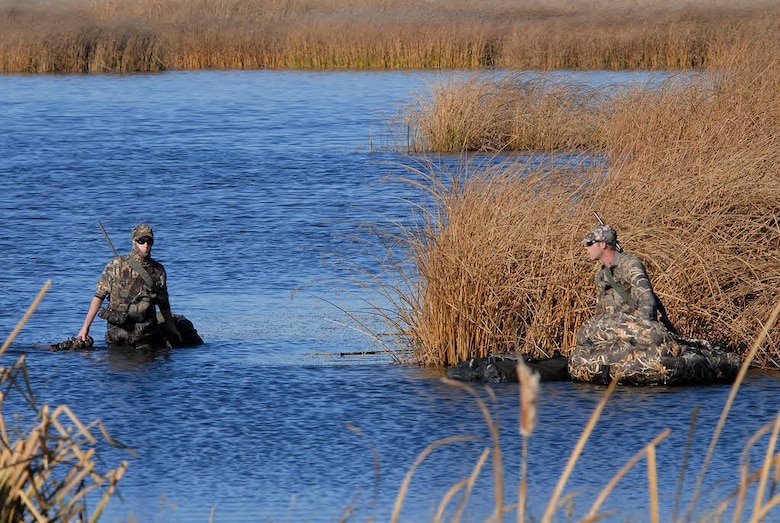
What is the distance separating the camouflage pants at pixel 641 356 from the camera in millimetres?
9992

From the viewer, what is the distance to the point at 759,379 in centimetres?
1047

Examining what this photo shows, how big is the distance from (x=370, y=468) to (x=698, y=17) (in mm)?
37593

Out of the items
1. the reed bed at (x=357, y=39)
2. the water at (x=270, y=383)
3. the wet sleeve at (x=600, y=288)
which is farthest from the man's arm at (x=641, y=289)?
the reed bed at (x=357, y=39)

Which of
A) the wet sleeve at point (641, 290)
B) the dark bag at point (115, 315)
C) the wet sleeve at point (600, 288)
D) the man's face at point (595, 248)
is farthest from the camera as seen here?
the dark bag at point (115, 315)

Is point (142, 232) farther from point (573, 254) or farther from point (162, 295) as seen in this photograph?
point (573, 254)

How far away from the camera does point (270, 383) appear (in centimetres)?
1055

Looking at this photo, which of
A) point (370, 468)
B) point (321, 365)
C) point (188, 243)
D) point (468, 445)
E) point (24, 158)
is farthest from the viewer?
point (24, 158)

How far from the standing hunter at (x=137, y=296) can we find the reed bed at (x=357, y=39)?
23.2 m

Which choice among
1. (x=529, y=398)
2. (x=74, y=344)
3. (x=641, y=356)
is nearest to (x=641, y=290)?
(x=641, y=356)

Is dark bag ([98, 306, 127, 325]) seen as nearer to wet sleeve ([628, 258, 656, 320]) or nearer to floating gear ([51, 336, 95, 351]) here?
floating gear ([51, 336, 95, 351])

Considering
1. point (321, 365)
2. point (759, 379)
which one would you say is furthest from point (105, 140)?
point (759, 379)

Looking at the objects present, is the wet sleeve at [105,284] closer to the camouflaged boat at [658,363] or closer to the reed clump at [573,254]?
the reed clump at [573,254]

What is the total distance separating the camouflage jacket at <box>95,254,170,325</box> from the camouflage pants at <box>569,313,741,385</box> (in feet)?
11.4

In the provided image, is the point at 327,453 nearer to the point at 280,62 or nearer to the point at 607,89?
the point at 607,89
